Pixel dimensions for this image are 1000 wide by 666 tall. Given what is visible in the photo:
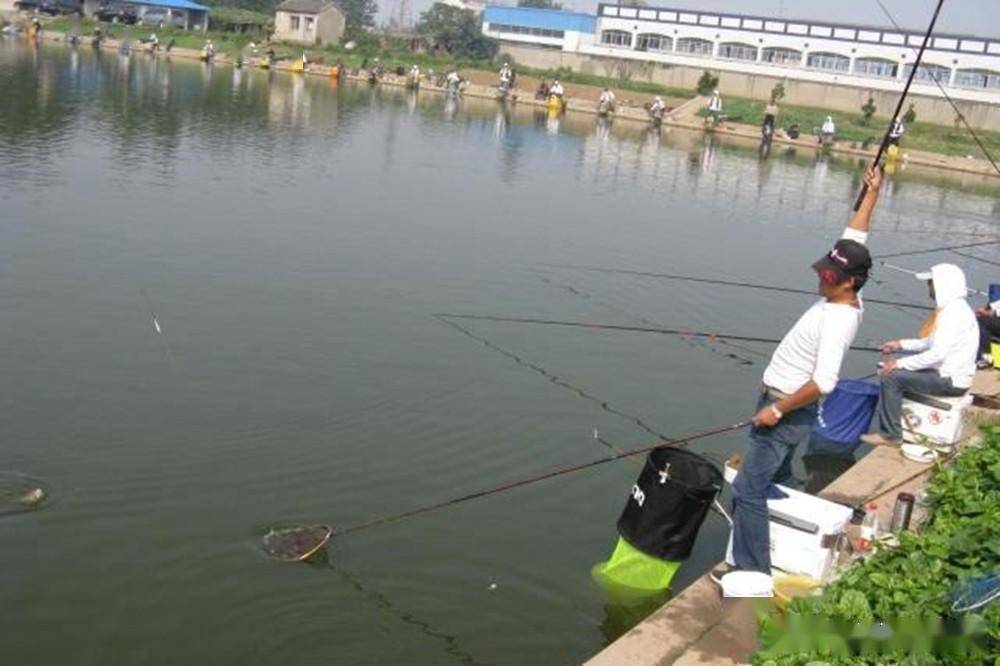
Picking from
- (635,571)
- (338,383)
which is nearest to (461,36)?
(338,383)

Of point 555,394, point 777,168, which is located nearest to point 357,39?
point 777,168

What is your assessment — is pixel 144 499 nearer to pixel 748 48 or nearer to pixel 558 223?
pixel 558 223

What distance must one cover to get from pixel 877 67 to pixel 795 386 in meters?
75.6

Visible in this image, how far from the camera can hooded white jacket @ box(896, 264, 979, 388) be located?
8.30m

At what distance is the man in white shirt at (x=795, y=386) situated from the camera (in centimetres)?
554

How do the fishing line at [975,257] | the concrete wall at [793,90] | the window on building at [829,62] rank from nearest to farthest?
the fishing line at [975,257]
the concrete wall at [793,90]
the window on building at [829,62]

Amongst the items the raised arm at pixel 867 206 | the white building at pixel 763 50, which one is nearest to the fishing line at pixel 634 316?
the raised arm at pixel 867 206

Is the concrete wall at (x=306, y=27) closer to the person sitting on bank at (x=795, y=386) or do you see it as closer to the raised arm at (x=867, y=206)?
the raised arm at (x=867, y=206)

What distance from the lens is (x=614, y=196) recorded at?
78.2 ft

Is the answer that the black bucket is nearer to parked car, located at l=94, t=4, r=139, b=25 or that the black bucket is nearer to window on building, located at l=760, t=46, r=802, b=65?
parked car, located at l=94, t=4, r=139, b=25

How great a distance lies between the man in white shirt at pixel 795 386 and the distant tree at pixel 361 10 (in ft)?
384

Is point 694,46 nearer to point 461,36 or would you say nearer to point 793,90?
point 793,90

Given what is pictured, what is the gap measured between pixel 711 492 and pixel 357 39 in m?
78.9

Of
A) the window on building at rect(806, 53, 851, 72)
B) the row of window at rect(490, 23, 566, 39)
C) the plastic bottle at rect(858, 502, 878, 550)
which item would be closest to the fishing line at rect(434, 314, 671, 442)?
the plastic bottle at rect(858, 502, 878, 550)
